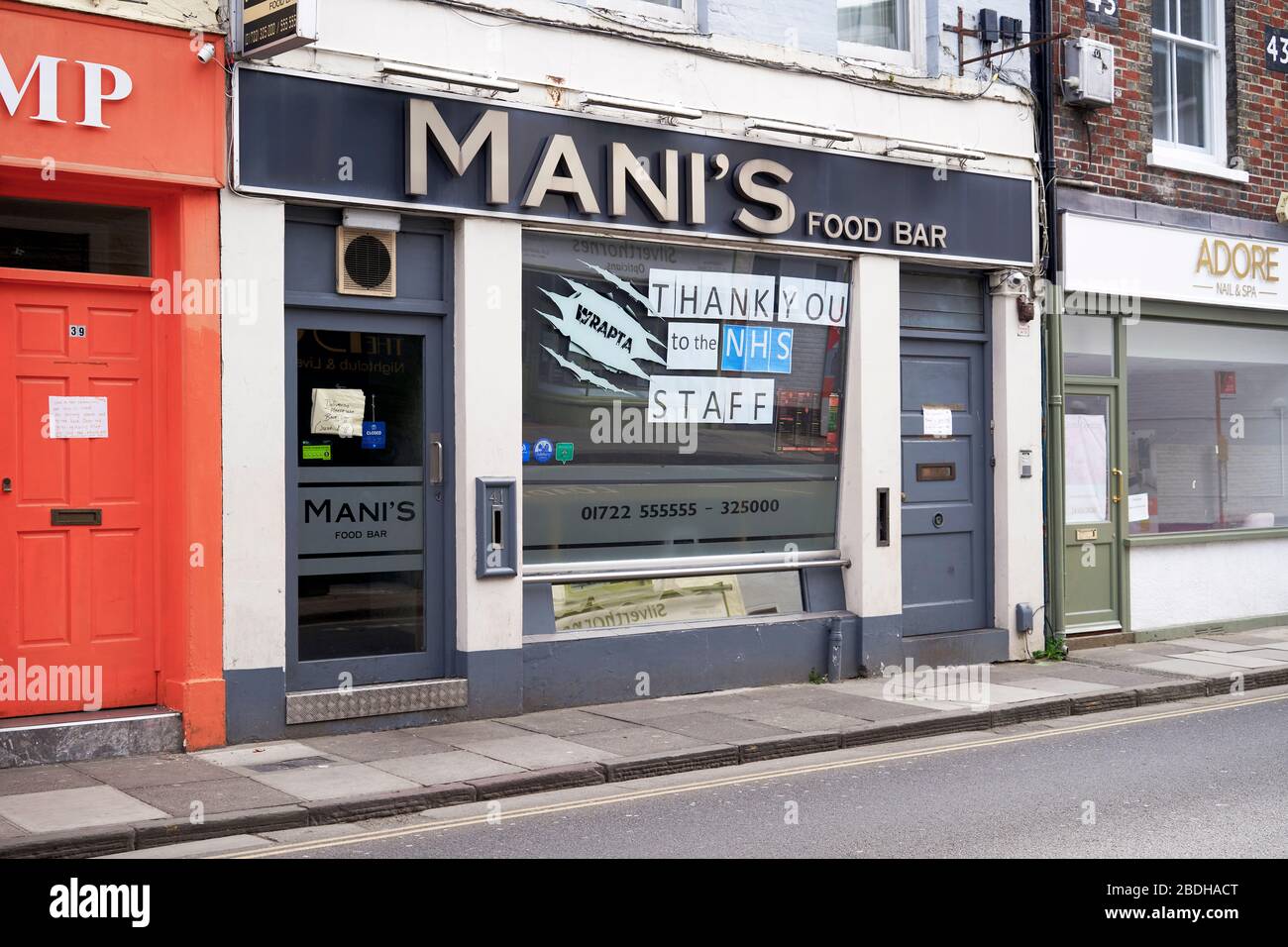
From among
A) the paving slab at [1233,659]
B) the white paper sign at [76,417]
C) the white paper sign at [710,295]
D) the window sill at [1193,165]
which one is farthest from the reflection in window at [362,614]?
the window sill at [1193,165]

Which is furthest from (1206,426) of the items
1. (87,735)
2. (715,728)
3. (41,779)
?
(41,779)

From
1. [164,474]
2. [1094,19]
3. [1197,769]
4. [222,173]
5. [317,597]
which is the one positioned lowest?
[1197,769]

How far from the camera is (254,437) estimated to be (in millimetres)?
8820

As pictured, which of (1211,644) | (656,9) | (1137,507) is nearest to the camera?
(656,9)

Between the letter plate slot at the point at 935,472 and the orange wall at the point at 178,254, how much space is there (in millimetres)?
6117

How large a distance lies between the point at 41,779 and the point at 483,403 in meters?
3.61

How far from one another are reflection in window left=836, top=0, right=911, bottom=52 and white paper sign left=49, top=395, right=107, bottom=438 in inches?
264

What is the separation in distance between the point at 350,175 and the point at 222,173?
2.74ft

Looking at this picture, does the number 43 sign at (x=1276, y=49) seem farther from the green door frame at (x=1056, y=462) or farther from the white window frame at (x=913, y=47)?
the white window frame at (x=913, y=47)

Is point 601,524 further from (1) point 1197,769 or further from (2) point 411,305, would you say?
(1) point 1197,769

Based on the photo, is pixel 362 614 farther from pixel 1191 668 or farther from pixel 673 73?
pixel 1191 668

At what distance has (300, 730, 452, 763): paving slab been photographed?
28.0 ft

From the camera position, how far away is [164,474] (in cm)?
876
